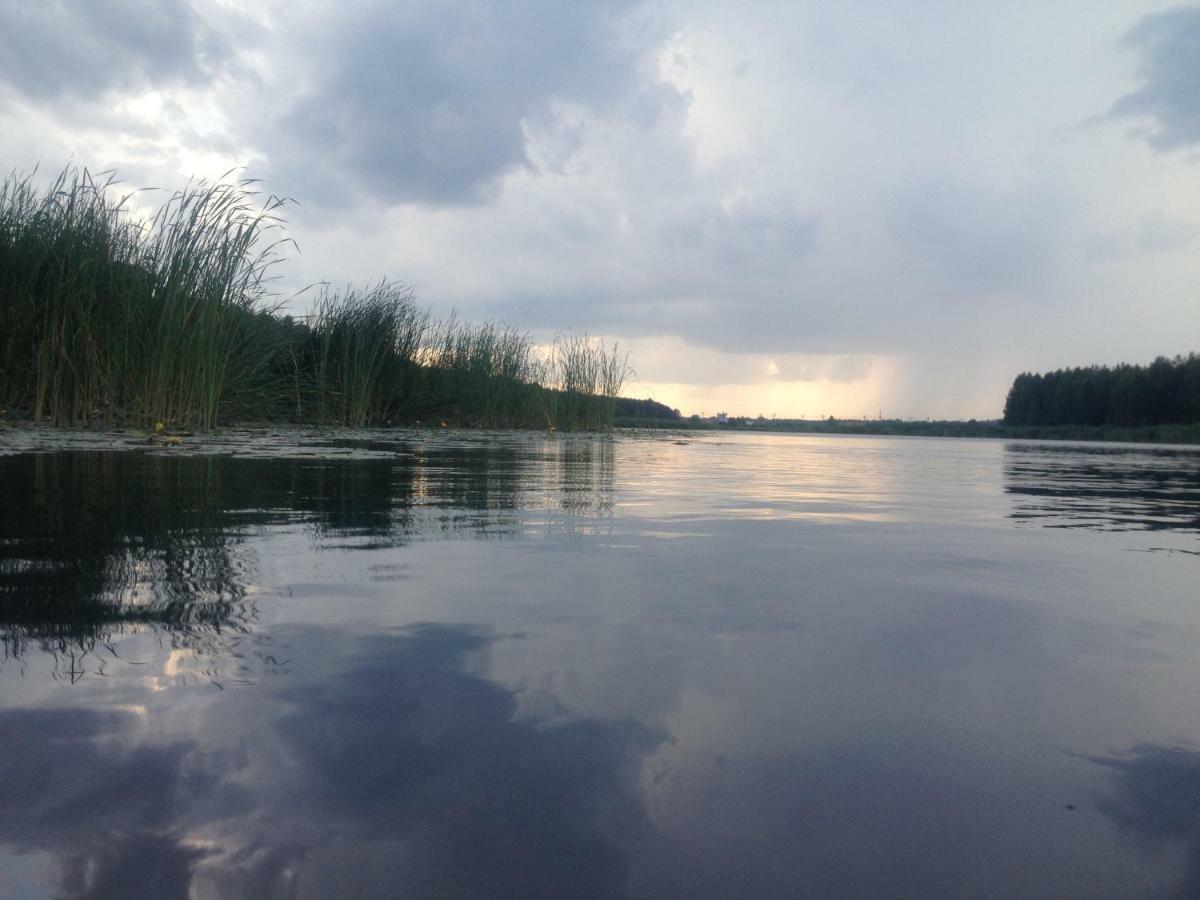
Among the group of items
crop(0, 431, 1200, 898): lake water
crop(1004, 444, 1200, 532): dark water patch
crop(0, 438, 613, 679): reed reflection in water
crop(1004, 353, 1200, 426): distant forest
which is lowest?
crop(1004, 444, 1200, 532): dark water patch

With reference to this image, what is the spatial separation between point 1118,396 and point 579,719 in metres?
57.4

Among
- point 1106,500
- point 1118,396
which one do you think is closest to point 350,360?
point 1106,500

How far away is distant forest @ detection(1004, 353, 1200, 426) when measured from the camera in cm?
4675

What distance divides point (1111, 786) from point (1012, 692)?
313mm

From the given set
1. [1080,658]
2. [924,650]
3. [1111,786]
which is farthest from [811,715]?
[1080,658]

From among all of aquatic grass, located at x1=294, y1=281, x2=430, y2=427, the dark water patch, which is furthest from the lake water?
aquatic grass, located at x1=294, y1=281, x2=430, y2=427

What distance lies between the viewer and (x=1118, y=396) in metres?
49.3

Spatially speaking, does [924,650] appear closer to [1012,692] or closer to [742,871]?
[1012,692]

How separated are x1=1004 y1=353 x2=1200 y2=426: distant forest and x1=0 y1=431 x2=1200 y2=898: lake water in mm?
53435

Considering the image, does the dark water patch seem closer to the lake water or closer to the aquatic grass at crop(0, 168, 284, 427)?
the lake water

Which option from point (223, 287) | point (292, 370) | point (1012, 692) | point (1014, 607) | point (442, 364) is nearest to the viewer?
point (1012, 692)

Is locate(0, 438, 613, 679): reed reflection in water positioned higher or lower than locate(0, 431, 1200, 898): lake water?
higher

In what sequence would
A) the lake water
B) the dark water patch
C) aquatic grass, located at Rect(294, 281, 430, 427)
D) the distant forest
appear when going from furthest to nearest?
the distant forest, aquatic grass, located at Rect(294, 281, 430, 427), the dark water patch, the lake water

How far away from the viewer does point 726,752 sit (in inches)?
40.5
